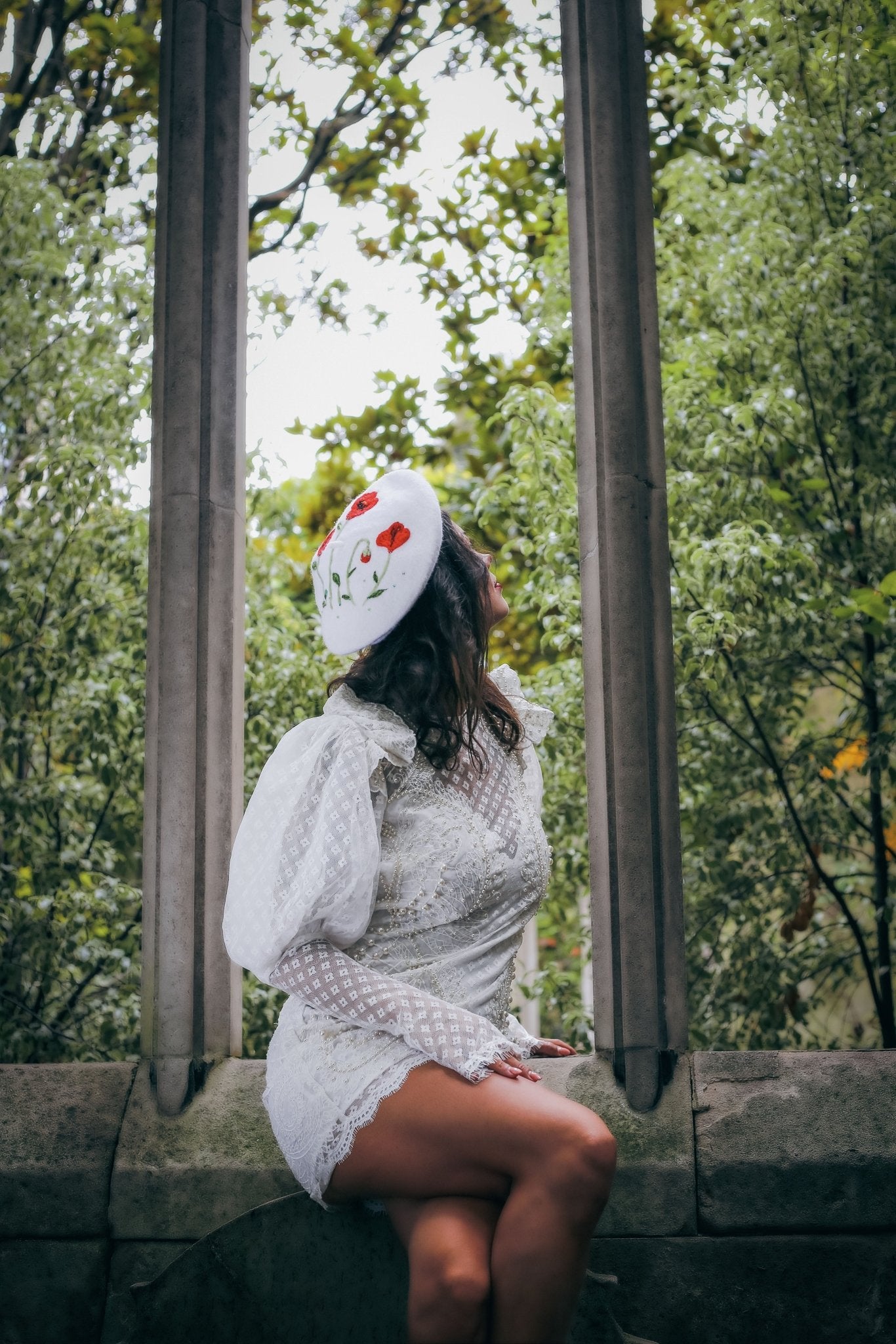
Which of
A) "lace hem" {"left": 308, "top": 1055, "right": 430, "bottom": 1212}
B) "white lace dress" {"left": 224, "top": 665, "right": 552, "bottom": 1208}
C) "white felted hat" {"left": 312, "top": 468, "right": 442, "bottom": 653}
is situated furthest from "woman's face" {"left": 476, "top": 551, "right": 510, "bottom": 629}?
"lace hem" {"left": 308, "top": 1055, "right": 430, "bottom": 1212}

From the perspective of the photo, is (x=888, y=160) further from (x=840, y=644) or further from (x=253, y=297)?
(x=253, y=297)

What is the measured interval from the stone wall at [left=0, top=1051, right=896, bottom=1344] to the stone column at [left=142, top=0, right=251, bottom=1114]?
14cm

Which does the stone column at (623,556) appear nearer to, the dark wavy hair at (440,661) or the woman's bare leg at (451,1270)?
the dark wavy hair at (440,661)

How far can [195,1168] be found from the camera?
1807 millimetres

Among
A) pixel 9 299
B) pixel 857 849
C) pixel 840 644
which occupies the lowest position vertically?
pixel 857 849

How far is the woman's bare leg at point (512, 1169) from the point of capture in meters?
1.25

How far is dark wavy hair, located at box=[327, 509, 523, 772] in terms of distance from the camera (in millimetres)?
1703

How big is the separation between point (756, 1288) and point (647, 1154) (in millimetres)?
233

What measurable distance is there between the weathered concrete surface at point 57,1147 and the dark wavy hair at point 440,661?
0.82 metres

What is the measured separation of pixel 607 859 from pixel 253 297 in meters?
2.05

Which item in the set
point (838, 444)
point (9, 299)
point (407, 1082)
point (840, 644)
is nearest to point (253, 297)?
point (9, 299)

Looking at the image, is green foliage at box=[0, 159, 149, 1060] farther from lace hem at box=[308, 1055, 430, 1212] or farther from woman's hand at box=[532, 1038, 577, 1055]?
lace hem at box=[308, 1055, 430, 1212]

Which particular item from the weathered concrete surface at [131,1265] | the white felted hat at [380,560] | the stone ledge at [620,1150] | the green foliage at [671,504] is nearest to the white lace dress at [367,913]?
the white felted hat at [380,560]

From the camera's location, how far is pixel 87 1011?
2.69 m
